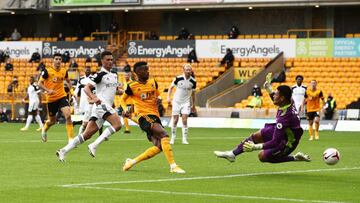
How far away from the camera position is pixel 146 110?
1778 cm

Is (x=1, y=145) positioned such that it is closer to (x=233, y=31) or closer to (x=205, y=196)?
(x=205, y=196)

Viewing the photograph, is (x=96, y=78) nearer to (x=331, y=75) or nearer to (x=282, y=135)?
(x=282, y=135)

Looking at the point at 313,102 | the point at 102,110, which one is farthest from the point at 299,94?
the point at 102,110

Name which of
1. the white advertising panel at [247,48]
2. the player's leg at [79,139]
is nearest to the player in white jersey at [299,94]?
the player's leg at [79,139]

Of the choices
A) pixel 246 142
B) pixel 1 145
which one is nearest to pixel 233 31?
pixel 1 145

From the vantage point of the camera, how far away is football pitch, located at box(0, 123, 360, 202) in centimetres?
1337

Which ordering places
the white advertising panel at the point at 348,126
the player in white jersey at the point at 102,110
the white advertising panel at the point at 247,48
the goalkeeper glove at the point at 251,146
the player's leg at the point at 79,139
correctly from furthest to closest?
the white advertising panel at the point at 247,48
the white advertising panel at the point at 348,126
the player in white jersey at the point at 102,110
the player's leg at the point at 79,139
the goalkeeper glove at the point at 251,146

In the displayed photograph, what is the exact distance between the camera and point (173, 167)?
17172 millimetres

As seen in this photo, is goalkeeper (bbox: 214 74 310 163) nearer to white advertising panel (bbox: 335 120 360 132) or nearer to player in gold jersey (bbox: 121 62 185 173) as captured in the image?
player in gold jersey (bbox: 121 62 185 173)

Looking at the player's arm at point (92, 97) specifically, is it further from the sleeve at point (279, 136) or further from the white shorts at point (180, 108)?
the white shorts at point (180, 108)

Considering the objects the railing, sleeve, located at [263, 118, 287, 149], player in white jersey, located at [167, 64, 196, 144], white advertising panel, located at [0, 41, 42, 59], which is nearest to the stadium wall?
the railing

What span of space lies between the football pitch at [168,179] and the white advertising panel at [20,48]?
36088 mm

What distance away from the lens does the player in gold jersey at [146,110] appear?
1735 centimetres

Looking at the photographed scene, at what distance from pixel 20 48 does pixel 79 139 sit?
41.1m
